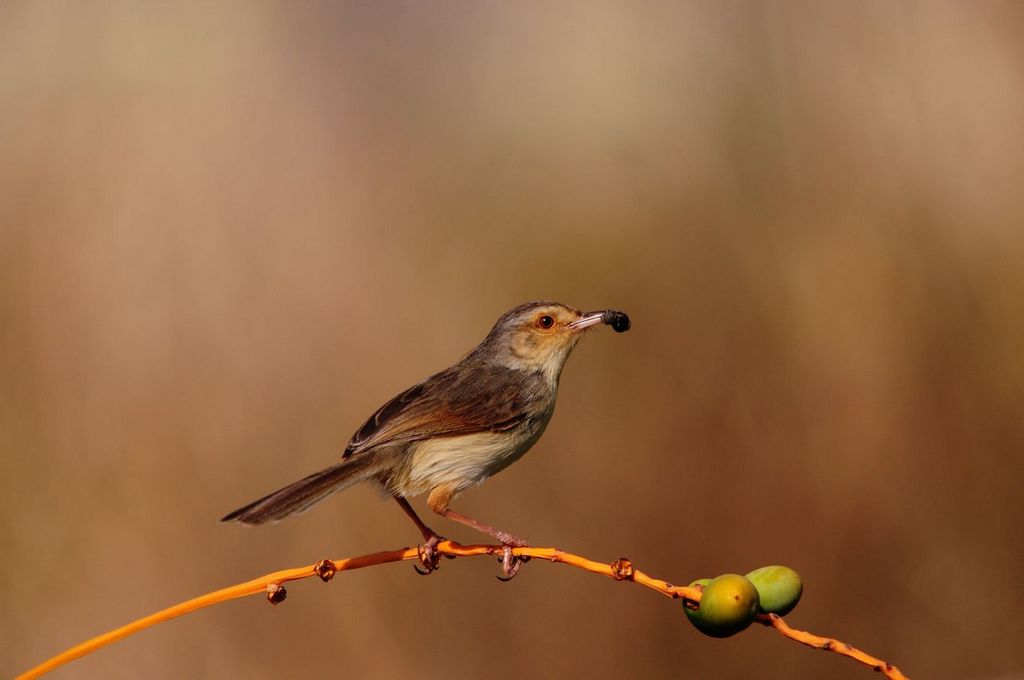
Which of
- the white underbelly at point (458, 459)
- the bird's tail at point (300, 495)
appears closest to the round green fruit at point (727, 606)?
the bird's tail at point (300, 495)

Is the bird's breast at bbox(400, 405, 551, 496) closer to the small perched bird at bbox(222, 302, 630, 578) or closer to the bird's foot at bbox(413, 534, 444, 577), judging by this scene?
the small perched bird at bbox(222, 302, 630, 578)

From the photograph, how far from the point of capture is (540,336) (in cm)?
374

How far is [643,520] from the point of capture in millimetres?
5555

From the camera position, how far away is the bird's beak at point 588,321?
361cm

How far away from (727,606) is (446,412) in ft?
5.49

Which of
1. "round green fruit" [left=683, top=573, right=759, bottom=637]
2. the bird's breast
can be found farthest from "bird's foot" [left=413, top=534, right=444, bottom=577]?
"round green fruit" [left=683, top=573, right=759, bottom=637]

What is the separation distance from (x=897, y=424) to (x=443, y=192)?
2.92 metres

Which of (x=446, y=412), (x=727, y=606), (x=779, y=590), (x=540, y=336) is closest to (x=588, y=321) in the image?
(x=540, y=336)

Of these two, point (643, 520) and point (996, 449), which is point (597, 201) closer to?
point (643, 520)

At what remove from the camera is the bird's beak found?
3.61 m

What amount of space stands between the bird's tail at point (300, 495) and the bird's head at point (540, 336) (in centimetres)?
85

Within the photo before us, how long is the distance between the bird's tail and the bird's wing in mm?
209

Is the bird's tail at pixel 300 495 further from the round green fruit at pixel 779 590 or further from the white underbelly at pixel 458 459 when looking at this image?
the round green fruit at pixel 779 590

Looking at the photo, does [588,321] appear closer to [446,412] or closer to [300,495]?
[446,412]
